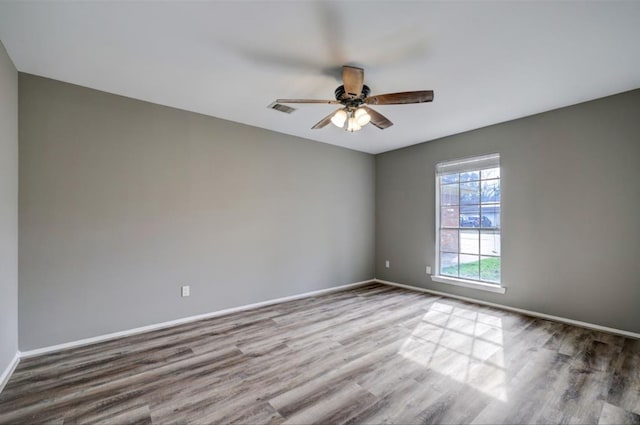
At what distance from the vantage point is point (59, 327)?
8.93ft

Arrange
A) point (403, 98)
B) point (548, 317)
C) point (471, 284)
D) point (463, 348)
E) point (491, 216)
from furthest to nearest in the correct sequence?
point (471, 284) < point (491, 216) < point (548, 317) < point (463, 348) < point (403, 98)

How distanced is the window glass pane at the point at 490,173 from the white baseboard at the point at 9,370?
18.7ft

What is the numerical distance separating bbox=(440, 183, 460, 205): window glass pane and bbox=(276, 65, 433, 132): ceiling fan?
2.27 m

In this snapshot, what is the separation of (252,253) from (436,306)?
2786 mm

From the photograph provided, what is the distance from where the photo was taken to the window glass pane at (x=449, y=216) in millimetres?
4613

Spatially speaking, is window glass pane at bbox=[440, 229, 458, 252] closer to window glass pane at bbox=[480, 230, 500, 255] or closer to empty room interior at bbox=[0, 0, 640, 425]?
empty room interior at bbox=[0, 0, 640, 425]

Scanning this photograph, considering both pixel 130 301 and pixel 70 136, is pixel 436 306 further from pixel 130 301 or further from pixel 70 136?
pixel 70 136

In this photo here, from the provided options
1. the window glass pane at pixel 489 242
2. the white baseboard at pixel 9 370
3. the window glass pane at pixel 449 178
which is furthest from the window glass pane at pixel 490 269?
the white baseboard at pixel 9 370

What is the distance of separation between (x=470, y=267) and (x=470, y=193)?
1.18m

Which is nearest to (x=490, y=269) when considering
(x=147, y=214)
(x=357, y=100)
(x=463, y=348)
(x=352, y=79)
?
(x=463, y=348)

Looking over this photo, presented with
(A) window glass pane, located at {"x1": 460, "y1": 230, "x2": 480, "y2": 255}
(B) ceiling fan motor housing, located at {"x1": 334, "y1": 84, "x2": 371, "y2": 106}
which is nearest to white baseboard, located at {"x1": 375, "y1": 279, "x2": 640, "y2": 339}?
(A) window glass pane, located at {"x1": 460, "y1": 230, "x2": 480, "y2": 255}

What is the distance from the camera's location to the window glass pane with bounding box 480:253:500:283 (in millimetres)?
4086

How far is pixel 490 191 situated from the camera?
4.20m

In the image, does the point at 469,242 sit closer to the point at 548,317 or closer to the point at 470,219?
the point at 470,219
